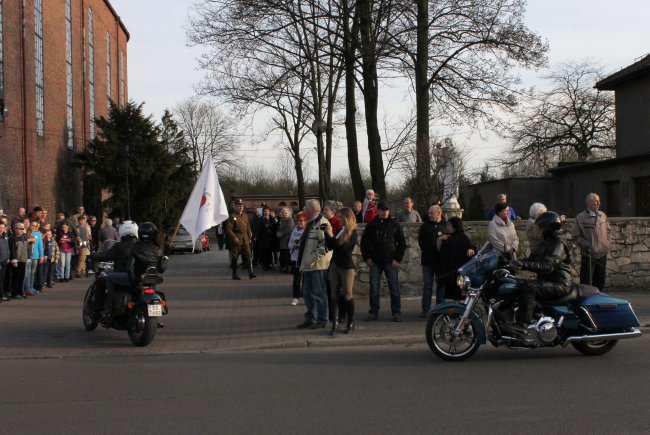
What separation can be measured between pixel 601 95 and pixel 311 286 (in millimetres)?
48153

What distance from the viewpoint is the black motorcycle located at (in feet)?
32.7

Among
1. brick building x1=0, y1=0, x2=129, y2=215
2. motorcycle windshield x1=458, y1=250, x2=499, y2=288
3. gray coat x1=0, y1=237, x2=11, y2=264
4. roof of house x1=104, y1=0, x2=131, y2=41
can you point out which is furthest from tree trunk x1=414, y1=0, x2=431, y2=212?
roof of house x1=104, y1=0, x2=131, y2=41

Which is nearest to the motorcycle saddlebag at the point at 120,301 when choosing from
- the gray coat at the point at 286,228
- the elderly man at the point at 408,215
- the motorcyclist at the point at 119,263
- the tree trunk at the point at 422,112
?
the motorcyclist at the point at 119,263

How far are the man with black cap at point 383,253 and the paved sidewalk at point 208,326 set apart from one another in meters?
0.34

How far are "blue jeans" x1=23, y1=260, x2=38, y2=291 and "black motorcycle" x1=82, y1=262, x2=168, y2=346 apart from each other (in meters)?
6.24

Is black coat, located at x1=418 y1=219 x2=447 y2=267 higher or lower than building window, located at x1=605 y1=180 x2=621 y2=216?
lower

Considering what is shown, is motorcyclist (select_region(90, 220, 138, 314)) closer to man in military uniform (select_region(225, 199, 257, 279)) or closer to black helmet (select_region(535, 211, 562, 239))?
black helmet (select_region(535, 211, 562, 239))

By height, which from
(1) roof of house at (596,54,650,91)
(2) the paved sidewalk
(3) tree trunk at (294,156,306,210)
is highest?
(1) roof of house at (596,54,650,91)

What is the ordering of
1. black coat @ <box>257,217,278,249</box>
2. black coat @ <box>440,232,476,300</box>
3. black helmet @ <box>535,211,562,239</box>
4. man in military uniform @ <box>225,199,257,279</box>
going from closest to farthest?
black helmet @ <box>535,211,562,239</box> → black coat @ <box>440,232,476,300</box> → man in military uniform @ <box>225,199,257,279</box> → black coat @ <box>257,217,278,249</box>

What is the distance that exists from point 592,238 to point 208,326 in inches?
253

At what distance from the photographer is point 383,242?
38.2 ft

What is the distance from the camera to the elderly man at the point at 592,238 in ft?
39.8

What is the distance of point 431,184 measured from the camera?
1702cm

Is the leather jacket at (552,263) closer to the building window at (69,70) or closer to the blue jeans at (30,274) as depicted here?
the blue jeans at (30,274)
